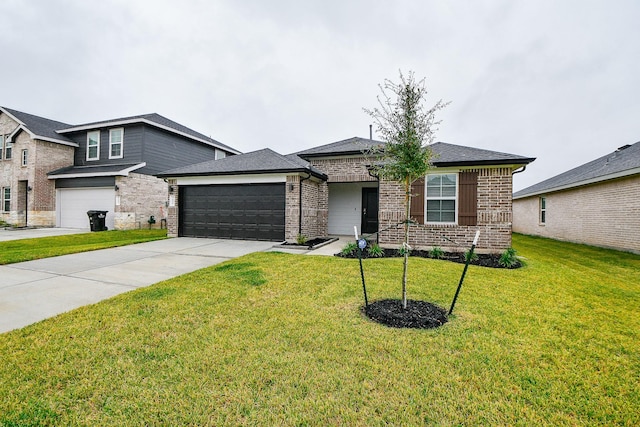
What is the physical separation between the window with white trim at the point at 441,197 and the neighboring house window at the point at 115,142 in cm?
1790

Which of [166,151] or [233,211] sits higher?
[166,151]

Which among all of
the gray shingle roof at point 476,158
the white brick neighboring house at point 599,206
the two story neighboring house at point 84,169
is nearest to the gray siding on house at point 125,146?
the two story neighboring house at point 84,169

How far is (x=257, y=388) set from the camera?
2.30m

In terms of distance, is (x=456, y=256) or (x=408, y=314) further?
(x=456, y=256)

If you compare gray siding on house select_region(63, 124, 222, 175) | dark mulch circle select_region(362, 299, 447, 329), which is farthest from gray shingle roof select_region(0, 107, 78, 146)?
dark mulch circle select_region(362, 299, 447, 329)

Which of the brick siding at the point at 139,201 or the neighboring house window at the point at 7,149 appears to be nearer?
the brick siding at the point at 139,201

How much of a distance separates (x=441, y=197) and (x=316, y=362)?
7.62m

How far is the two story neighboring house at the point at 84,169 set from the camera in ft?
51.7

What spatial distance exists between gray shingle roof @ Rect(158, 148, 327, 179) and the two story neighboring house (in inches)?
230

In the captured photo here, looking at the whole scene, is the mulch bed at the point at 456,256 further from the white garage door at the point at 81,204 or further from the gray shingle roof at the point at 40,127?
the gray shingle roof at the point at 40,127

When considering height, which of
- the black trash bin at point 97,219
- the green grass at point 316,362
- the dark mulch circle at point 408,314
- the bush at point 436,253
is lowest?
the green grass at point 316,362

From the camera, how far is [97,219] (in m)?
14.8

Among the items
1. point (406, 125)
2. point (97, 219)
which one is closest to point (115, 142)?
point (97, 219)

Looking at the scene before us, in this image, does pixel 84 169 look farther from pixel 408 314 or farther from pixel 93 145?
pixel 408 314
